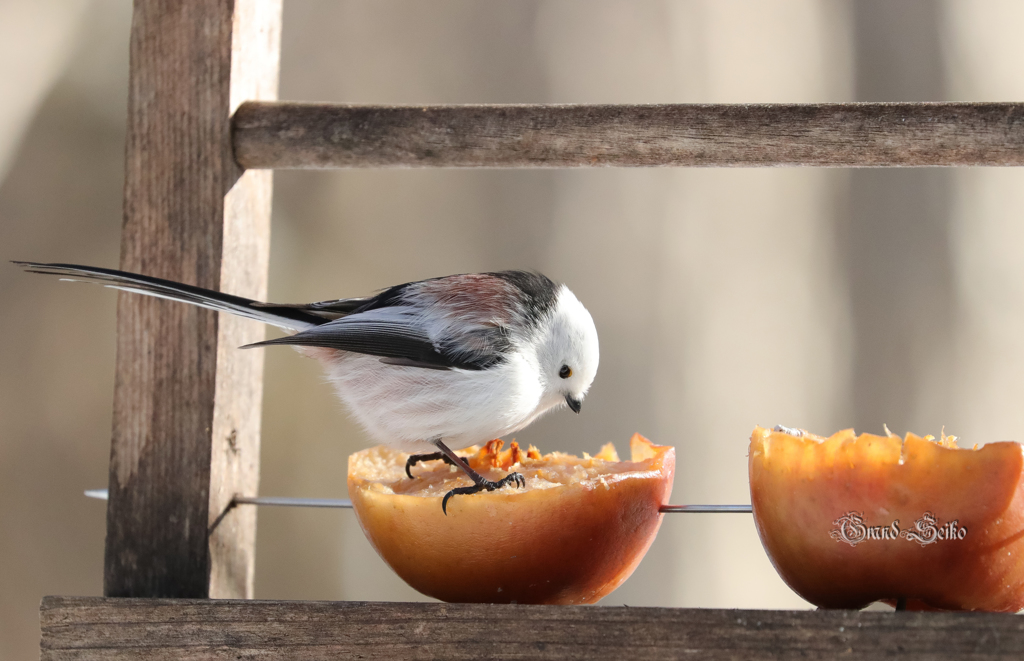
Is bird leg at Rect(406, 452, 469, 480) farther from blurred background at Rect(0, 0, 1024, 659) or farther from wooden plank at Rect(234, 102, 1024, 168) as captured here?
blurred background at Rect(0, 0, 1024, 659)

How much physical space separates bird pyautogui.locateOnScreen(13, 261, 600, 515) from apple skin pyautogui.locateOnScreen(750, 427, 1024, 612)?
228mm

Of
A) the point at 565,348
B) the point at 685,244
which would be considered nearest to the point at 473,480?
the point at 565,348

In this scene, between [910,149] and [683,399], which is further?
[683,399]

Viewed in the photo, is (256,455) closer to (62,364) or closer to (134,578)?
(134,578)

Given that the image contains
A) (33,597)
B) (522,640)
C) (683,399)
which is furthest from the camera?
(683,399)

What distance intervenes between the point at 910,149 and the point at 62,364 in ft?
5.60

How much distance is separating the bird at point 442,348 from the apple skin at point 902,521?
23cm

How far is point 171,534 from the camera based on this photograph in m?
0.74

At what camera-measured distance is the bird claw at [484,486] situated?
0.64m

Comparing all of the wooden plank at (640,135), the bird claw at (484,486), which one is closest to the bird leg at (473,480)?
the bird claw at (484,486)

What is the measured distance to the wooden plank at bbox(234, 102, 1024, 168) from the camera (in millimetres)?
687

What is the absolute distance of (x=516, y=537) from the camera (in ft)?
2.06

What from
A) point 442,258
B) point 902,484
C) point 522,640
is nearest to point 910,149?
point 902,484

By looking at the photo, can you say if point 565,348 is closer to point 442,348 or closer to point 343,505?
point 442,348
